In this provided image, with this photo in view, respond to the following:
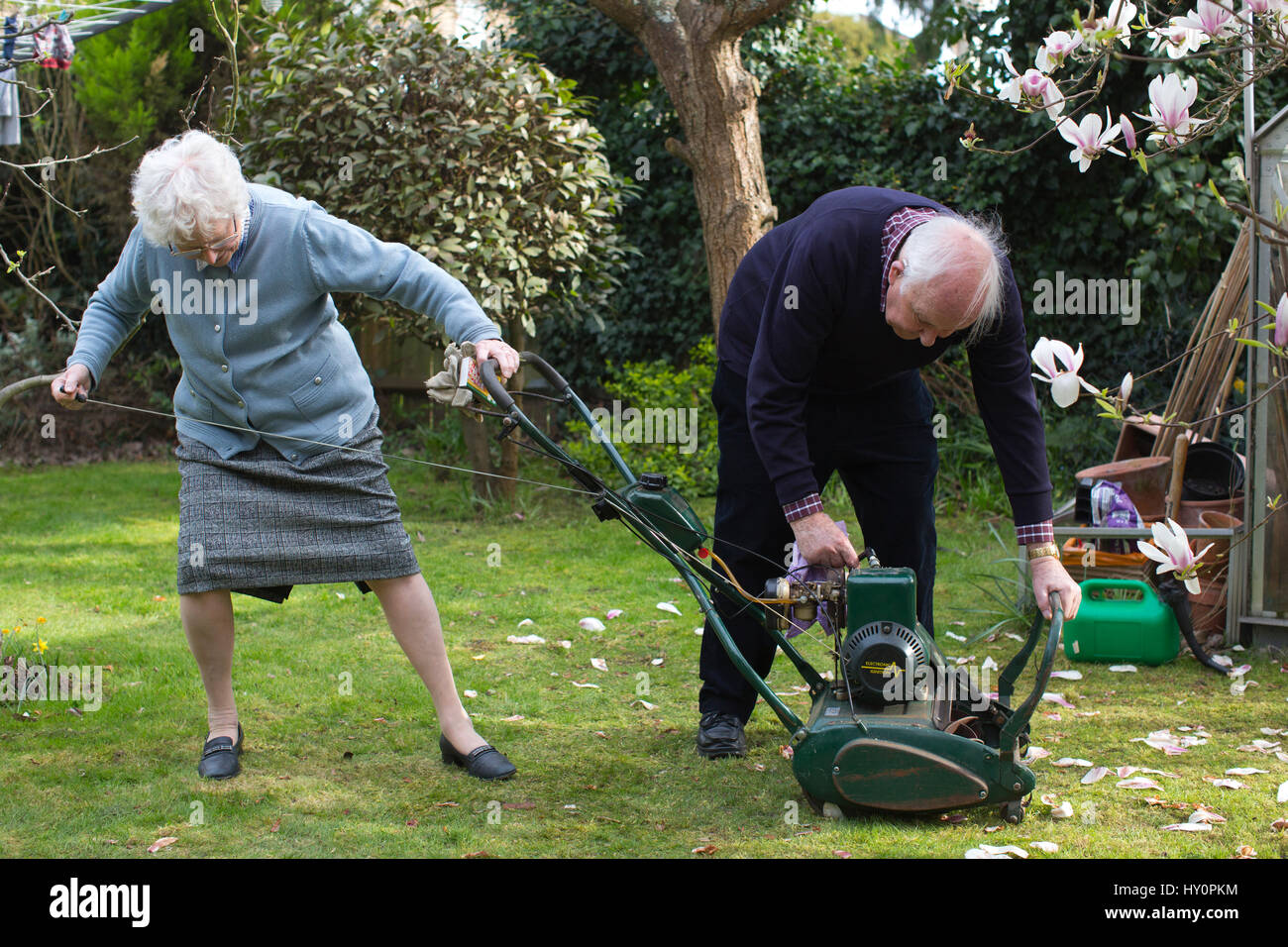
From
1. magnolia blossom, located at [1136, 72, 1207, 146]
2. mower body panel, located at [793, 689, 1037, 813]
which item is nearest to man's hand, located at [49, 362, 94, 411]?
mower body panel, located at [793, 689, 1037, 813]

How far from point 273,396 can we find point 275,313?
8.0 inches

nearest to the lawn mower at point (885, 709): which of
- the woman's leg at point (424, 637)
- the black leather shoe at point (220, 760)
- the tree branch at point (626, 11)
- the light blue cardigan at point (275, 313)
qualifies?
the light blue cardigan at point (275, 313)

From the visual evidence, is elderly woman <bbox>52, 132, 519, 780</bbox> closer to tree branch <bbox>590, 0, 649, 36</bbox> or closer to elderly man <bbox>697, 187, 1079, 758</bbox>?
elderly man <bbox>697, 187, 1079, 758</bbox>

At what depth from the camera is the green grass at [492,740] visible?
268 centimetres

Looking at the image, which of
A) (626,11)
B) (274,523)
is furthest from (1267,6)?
(626,11)

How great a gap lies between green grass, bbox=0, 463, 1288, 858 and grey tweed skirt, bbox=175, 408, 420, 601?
0.56 m

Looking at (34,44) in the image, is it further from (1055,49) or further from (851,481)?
(1055,49)

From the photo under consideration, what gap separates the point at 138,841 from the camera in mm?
2662

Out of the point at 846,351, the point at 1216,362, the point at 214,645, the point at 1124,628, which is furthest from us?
the point at 1216,362

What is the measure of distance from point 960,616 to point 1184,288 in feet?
11.3

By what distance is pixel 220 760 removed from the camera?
3086 mm

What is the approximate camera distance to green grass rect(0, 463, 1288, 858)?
2.68 metres

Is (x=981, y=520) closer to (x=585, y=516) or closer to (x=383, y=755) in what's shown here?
(x=585, y=516)

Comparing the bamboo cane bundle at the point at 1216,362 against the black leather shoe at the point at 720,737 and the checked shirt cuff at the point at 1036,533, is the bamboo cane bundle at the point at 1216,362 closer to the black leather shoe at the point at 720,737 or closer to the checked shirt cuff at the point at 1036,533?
the checked shirt cuff at the point at 1036,533
